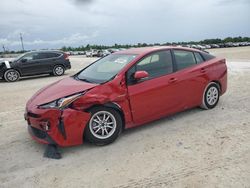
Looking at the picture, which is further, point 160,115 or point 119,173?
point 160,115

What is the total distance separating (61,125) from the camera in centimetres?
374

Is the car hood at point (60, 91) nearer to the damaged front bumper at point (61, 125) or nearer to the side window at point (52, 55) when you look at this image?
the damaged front bumper at point (61, 125)

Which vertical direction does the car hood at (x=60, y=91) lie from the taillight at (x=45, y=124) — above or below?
above

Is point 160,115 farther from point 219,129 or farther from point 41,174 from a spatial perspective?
point 41,174

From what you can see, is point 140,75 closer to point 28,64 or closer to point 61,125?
point 61,125

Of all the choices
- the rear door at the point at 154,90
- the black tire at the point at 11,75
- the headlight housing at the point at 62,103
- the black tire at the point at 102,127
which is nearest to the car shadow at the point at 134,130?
the black tire at the point at 102,127

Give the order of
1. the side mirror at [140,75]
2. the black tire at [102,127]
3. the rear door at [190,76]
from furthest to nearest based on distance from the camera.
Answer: the rear door at [190,76], the side mirror at [140,75], the black tire at [102,127]

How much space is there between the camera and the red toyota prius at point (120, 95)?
381cm

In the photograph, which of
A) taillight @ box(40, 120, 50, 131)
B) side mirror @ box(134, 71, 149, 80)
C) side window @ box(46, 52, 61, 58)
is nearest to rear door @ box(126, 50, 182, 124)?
side mirror @ box(134, 71, 149, 80)

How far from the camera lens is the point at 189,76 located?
16.7ft

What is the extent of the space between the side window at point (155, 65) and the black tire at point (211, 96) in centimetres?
117

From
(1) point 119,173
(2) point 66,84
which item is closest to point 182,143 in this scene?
(1) point 119,173

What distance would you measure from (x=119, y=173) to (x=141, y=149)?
0.73 m

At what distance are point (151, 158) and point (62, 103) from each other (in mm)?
1514
